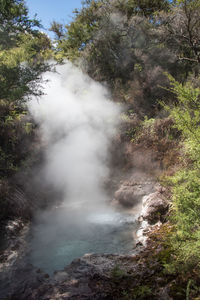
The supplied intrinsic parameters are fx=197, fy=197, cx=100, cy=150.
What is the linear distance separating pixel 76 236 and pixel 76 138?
5.36 metres

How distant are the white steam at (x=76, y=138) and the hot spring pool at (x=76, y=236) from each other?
1741 millimetres

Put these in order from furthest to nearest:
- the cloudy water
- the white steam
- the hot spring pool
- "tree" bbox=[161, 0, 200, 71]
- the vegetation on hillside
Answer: the white steam
"tree" bbox=[161, 0, 200, 71]
the vegetation on hillside
the cloudy water
the hot spring pool

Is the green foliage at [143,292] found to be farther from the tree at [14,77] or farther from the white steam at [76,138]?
the white steam at [76,138]

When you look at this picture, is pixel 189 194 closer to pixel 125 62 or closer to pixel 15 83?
pixel 15 83

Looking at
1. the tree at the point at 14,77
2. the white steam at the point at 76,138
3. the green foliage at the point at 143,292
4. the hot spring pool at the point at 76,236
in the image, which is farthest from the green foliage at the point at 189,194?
the white steam at the point at 76,138

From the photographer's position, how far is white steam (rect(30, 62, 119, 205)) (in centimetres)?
950

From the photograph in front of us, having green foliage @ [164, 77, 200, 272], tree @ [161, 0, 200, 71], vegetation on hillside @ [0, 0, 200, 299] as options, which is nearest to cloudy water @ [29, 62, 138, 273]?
vegetation on hillside @ [0, 0, 200, 299]

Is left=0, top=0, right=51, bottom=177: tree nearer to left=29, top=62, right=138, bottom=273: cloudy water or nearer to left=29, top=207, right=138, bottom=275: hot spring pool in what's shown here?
left=29, top=62, right=138, bottom=273: cloudy water

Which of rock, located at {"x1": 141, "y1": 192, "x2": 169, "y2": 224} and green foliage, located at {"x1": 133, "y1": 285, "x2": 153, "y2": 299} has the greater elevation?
rock, located at {"x1": 141, "y1": 192, "x2": 169, "y2": 224}

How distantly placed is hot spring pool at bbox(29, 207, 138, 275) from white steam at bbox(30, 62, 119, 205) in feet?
5.71

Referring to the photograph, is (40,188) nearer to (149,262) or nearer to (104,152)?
(104,152)

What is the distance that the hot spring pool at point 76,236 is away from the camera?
15.7 ft

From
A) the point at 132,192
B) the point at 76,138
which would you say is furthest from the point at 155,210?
the point at 76,138

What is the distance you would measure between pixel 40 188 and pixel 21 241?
3.55 m
